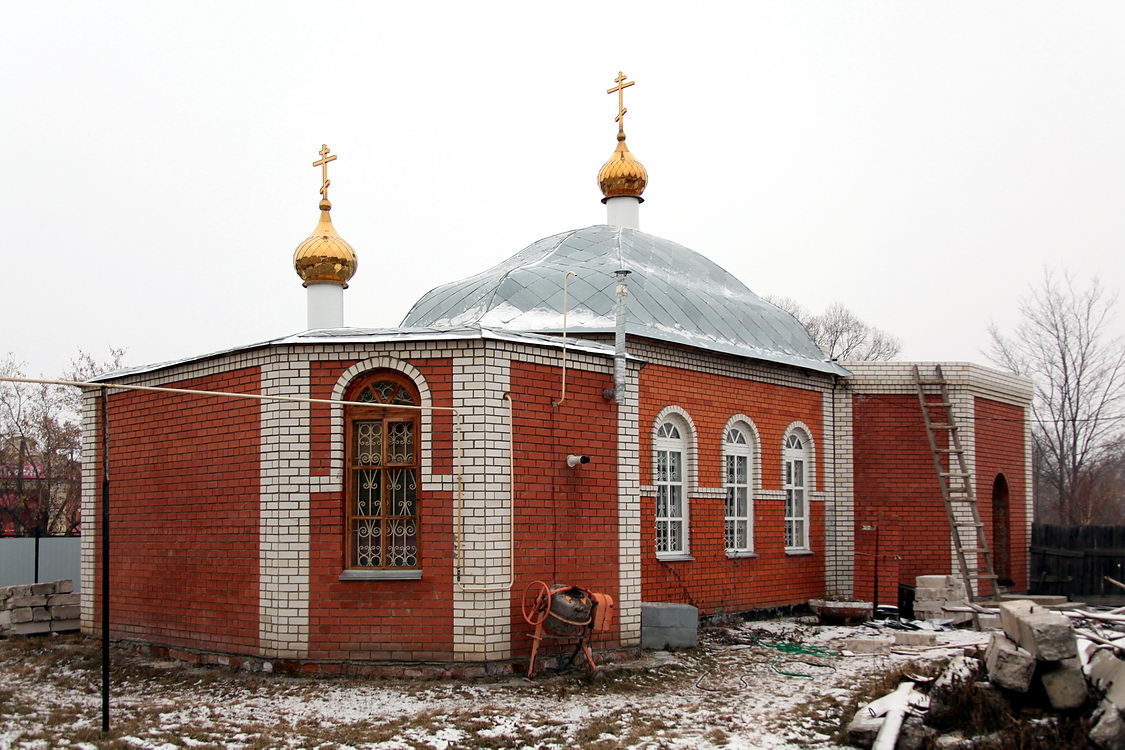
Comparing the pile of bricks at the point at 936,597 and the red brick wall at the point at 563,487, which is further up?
the red brick wall at the point at 563,487

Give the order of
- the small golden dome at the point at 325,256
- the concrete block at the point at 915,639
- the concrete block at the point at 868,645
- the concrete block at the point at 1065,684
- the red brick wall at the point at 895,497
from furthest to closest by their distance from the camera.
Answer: the red brick wall at the point at 895,497
the small golden dome at the point at 325,256
the concrete block at the point at 915,639
the concrete block at the point at 868,645
the concrete block at the point at 1065,684

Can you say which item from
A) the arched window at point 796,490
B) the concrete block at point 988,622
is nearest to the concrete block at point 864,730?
the concrete block at point 988,622

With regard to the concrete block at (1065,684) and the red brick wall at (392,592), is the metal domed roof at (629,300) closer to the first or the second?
the red brick wall at (392,592)

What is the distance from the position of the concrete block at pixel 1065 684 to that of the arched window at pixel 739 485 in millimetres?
6418

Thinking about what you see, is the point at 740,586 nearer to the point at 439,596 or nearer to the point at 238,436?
the point at 439,596

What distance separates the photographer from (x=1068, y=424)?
2919 centimetres

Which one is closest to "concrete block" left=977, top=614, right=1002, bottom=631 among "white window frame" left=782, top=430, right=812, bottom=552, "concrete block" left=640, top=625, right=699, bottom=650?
"white window frame" left=782, top=430, right=812, bottom=552

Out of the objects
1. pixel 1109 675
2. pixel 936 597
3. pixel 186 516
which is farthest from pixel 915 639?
pixel 186 516

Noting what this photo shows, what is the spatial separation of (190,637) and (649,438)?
512 centimetres

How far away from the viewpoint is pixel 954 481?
14.4 meters

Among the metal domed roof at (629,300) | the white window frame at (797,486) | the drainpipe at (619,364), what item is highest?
the metal domed roof at (629,300)

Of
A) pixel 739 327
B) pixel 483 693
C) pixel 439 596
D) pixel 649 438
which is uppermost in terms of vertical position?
pixel 739 327

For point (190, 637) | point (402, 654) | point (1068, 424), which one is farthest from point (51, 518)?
point (1068, 424)

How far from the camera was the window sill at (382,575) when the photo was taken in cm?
905
